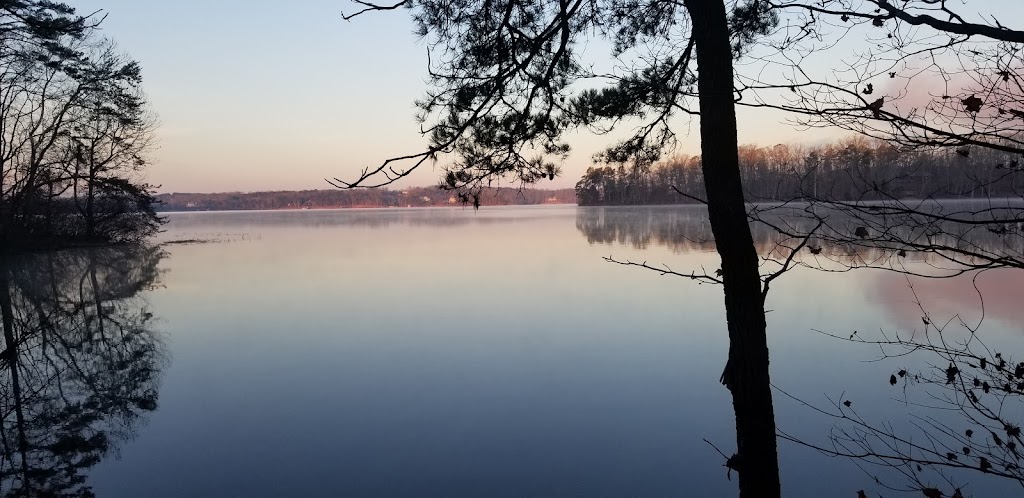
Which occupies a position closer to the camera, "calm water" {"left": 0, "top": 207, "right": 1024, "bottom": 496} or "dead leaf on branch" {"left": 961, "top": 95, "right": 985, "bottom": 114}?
"dead leaf on branch" {"left": 961, "top": 95, "right": 985, "bottom": 114}

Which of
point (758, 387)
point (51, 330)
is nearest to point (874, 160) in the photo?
point (758, 387)

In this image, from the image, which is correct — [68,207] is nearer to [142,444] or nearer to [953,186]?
[142,444]

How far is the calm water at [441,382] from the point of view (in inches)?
133

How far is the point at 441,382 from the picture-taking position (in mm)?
4941

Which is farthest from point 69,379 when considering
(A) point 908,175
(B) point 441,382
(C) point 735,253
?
(A) point 908,175

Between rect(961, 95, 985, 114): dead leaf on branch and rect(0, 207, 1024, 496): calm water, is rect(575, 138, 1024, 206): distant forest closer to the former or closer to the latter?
rect(961, 95, 985, 114): dead leaf on branch

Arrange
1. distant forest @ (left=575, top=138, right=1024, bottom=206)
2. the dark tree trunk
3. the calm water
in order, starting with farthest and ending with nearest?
the calm water, the dark tree trunk, distant forest @ (left=575, top=138, right=1024, bottom=206)

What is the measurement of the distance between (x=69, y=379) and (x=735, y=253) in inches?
219

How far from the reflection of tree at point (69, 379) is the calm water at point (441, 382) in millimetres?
30

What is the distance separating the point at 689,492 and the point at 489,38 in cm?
296

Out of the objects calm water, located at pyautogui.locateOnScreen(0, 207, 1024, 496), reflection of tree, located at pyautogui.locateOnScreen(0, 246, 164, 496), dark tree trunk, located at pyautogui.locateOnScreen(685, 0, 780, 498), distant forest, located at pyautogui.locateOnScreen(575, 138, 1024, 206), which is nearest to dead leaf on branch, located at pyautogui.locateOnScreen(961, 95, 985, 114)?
distant forest, located at pyautogui.locateOnScreen(575, 138, 1024, 206)

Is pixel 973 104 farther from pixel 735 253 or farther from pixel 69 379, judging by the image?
pixel 69 379

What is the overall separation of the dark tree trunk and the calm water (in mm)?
697

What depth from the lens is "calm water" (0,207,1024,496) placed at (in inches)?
133
